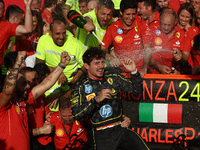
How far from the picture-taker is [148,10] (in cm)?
588

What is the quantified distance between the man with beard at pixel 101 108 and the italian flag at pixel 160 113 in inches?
29.0

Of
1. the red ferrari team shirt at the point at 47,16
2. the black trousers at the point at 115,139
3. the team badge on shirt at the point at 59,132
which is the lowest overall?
the team badge on shirt at the point at 59,132

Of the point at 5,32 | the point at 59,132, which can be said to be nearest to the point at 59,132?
the point at 59,132

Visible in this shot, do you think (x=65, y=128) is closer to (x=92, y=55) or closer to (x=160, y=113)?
(x=92, y=55)

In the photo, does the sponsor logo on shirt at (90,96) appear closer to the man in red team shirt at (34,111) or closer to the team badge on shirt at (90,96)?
the team badge on shirt at (90,96)

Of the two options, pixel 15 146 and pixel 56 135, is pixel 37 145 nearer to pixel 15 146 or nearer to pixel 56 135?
pixel 56 135

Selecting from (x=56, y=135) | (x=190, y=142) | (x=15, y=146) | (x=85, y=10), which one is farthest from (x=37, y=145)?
(x=85, y=10)

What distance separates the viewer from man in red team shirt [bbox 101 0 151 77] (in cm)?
527

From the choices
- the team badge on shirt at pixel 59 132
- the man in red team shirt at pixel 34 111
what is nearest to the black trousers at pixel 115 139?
the team badge on shirt at pixel 59 132

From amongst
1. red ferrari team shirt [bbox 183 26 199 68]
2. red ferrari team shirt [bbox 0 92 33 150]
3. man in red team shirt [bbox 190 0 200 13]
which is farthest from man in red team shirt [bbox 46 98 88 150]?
man in red team shirt [bbox 190 0 200 13]

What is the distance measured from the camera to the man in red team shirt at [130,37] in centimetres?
527

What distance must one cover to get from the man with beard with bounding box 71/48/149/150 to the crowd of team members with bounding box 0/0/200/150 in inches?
8.5

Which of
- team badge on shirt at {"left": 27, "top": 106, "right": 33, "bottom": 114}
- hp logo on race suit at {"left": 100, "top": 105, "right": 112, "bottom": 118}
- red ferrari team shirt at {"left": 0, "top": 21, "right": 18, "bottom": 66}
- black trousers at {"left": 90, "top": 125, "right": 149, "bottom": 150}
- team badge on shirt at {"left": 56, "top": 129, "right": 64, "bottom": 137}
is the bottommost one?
team badge on shirt at {"left": 56, "top": 129, "right": 64, "bottom": 137}

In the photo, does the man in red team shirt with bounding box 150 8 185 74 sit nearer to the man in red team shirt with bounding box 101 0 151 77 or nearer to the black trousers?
the man in red team shirt with bounding box 101 0 151 77
